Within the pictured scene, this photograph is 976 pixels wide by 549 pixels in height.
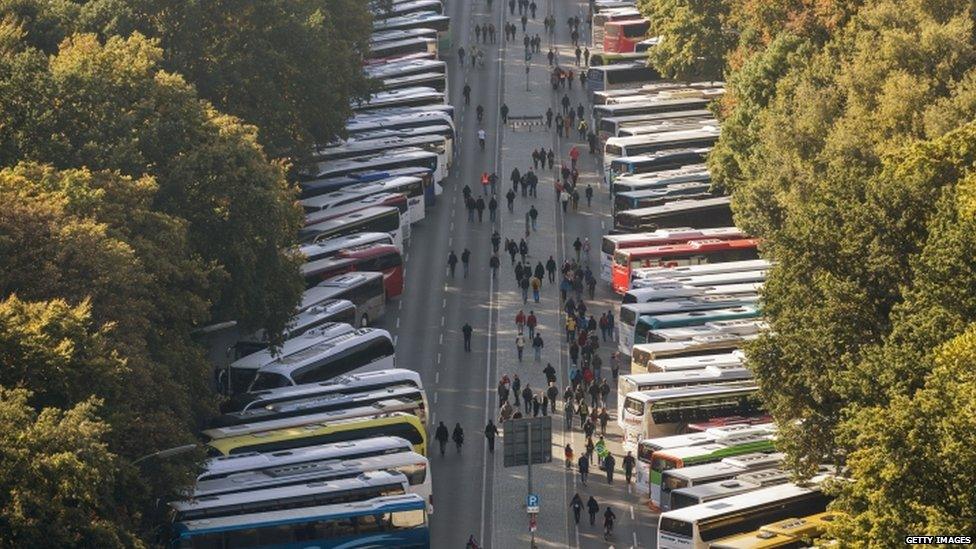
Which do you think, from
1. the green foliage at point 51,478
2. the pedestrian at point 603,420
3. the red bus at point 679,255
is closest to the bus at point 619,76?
the red bus at point 679,255

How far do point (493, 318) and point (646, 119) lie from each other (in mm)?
25199

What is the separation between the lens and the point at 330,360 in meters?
90.9

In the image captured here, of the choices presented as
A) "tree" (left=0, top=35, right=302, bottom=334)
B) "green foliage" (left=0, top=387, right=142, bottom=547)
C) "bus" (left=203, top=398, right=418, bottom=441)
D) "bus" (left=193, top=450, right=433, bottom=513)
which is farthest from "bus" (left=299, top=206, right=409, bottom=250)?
"green foliage" (left=0, top=387, right=142, bottom=547)

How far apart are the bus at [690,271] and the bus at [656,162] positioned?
1391 centimetres

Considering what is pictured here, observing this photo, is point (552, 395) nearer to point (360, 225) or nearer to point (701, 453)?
point (701, 453)

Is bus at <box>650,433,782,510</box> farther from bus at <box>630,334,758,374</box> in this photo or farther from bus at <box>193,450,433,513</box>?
bus at <box>630,334,758,374</box>

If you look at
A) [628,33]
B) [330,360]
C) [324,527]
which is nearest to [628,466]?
[324,527]

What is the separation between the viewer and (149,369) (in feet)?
241

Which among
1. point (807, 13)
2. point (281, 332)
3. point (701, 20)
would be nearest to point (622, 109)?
point (701, 20)

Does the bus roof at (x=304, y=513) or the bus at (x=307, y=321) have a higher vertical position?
the bus at (x=307, y=321)

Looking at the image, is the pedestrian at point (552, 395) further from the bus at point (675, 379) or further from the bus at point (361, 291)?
the bus at point (361, 291)

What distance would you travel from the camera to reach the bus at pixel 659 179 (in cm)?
11006

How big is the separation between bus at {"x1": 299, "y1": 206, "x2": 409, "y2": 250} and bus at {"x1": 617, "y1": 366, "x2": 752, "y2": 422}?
877 inches

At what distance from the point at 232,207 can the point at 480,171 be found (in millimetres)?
33862
